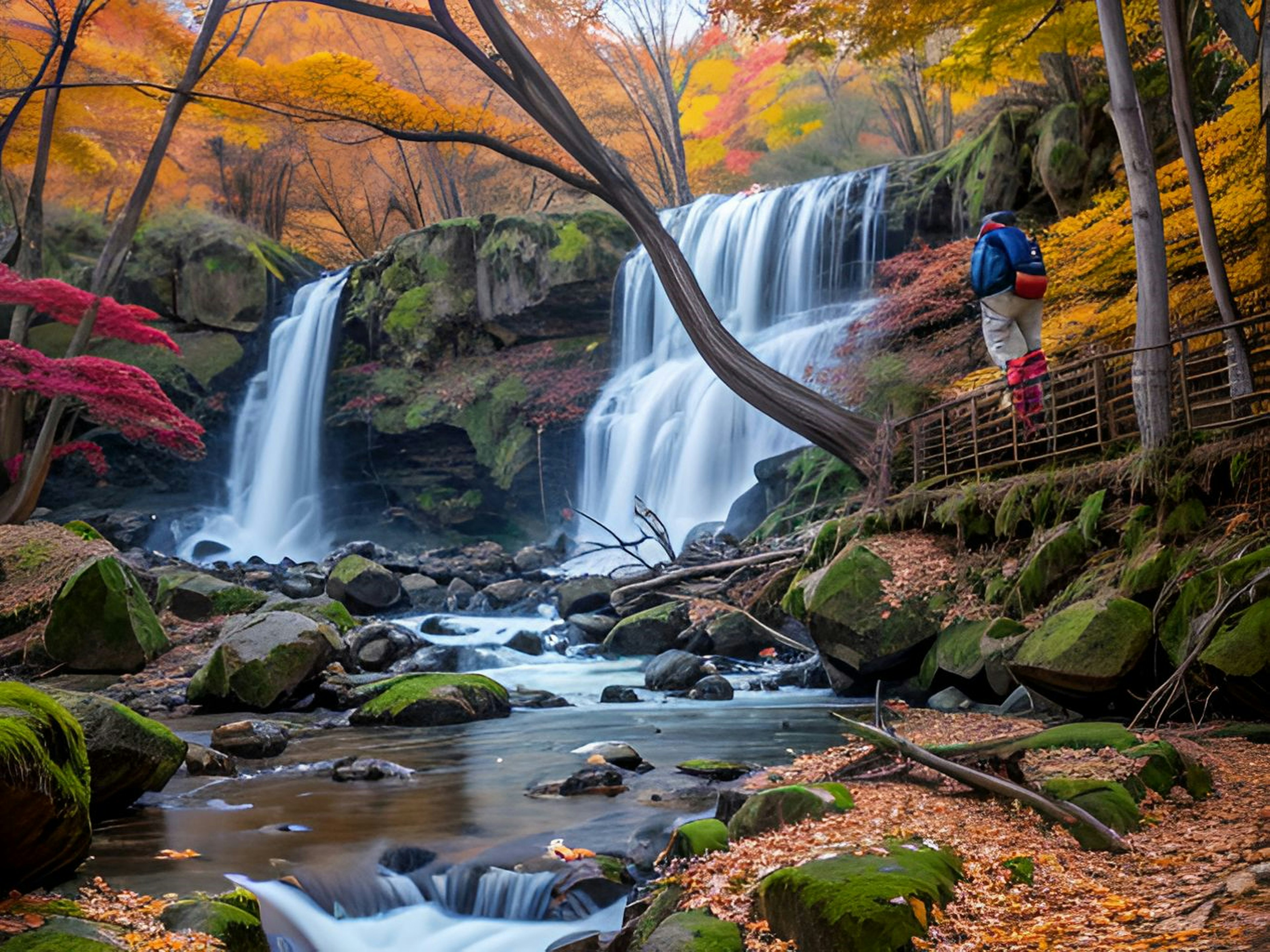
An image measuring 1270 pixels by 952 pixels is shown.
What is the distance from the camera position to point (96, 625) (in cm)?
1009

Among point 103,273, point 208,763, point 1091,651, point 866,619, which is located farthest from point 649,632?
point 103,273

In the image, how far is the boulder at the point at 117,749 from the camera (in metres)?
4.80

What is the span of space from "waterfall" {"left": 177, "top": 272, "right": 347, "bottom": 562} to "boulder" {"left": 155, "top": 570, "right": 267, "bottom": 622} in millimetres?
9098

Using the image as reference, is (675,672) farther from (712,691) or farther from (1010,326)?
(1010,326)

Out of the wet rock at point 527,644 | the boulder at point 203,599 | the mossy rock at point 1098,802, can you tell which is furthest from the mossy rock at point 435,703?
the mossy rock at point 1098,802

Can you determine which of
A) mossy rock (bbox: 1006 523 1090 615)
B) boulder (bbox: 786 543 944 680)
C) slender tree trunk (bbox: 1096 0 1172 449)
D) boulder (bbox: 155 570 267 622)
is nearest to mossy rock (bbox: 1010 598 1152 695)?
mossy rock (bbox: 1006 523 1090 615)

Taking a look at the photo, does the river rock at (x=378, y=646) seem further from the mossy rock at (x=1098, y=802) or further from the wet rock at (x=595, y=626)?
the mossy rock at (x=1098, y=802)

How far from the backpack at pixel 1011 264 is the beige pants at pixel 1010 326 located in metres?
0.15

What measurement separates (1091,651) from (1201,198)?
13.9 feet

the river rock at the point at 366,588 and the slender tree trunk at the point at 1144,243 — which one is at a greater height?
the slender tree trunk at the point at 1144,243

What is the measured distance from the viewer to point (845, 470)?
14.6 m

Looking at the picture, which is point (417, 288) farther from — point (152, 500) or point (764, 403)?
point (764, 403)

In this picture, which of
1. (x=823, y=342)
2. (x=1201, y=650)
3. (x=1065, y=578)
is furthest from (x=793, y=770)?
(x=823, y=342)

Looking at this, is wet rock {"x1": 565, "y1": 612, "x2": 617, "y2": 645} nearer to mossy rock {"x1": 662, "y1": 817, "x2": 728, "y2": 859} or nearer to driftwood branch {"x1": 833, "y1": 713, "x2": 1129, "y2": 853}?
driftwood branch {"x1": 833, "y1": 713, "x2": 1129, "y2": 853}
